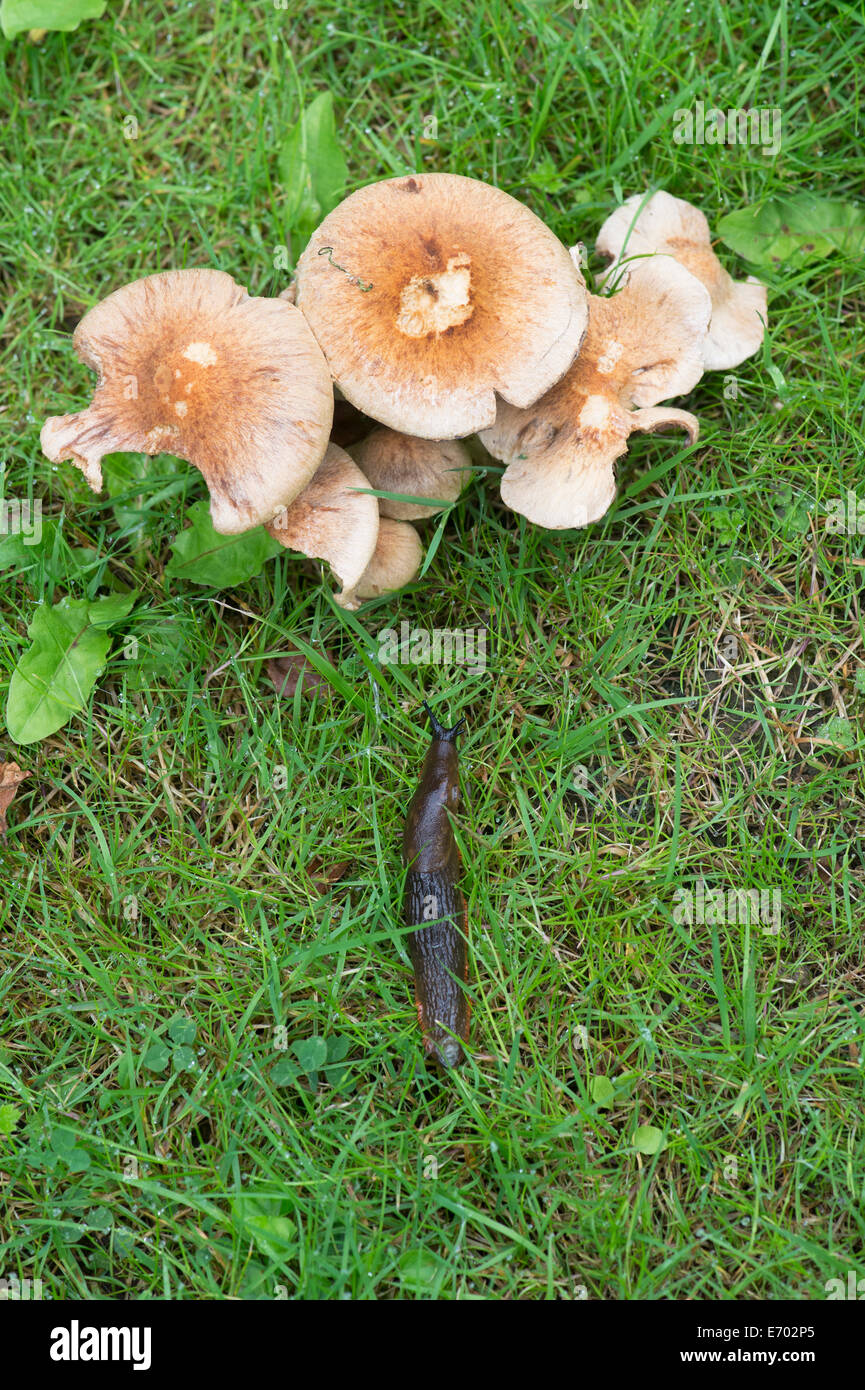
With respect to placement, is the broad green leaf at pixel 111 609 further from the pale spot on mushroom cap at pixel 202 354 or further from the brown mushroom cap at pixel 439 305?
the brown mushroom cap at pixel 439 305

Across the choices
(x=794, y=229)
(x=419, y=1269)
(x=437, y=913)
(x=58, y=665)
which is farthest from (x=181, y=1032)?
(x=794, y=229)

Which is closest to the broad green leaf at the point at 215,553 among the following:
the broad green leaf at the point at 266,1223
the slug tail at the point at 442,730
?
the slug tail at the point at 442,730

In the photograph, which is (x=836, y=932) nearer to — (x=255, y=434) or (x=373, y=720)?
(x=373, y=720)

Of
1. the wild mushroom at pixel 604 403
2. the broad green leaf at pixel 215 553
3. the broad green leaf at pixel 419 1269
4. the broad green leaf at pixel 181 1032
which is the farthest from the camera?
the broad green leaf at pixel 215 553

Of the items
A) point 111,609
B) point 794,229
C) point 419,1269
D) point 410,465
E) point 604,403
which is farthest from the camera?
point 794,229

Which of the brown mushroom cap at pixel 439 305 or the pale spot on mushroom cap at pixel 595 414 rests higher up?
the brown mushroom cap at pixel 439 305

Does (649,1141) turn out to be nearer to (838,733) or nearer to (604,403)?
(838,733)

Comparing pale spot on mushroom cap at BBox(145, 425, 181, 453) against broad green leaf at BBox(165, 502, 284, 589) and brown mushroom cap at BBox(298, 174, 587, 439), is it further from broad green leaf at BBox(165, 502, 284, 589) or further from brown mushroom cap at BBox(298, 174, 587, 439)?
brown mushroom cap at BBox(298, 174, 587, 439)

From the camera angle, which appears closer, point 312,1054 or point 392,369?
point 392,369
